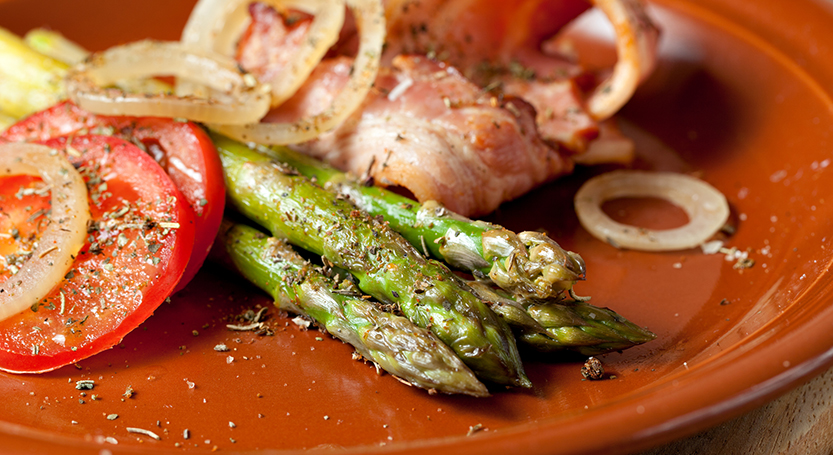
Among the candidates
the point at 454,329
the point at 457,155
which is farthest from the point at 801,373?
the point at 457,155

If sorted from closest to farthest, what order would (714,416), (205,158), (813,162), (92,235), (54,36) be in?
(714,416) < (92,235) < (205,158) < (813,162) < (54,36)

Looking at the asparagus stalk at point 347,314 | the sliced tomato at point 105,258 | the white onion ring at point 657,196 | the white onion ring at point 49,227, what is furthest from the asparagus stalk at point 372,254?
the white onion ring at point 657,196

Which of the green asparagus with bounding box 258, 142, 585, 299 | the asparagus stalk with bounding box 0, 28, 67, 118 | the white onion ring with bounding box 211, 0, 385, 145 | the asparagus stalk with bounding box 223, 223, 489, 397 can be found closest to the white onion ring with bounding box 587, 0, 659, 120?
the white onion ring with bounding box 211, 0, 385, 145

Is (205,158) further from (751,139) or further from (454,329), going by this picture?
(751,139)

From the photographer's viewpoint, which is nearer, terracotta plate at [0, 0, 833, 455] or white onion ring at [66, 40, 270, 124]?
terracotta plate at [0, 0, 833, 455]

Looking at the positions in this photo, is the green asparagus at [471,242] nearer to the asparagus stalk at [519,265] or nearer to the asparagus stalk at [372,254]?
the asparagus stalk at [519,265]

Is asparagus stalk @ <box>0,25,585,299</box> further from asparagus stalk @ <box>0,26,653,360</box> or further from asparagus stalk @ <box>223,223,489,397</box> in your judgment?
asparagus stalk @ <box>223,223,489,397</box>

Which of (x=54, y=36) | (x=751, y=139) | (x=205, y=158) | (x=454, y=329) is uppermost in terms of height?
(x=751, y=139)
